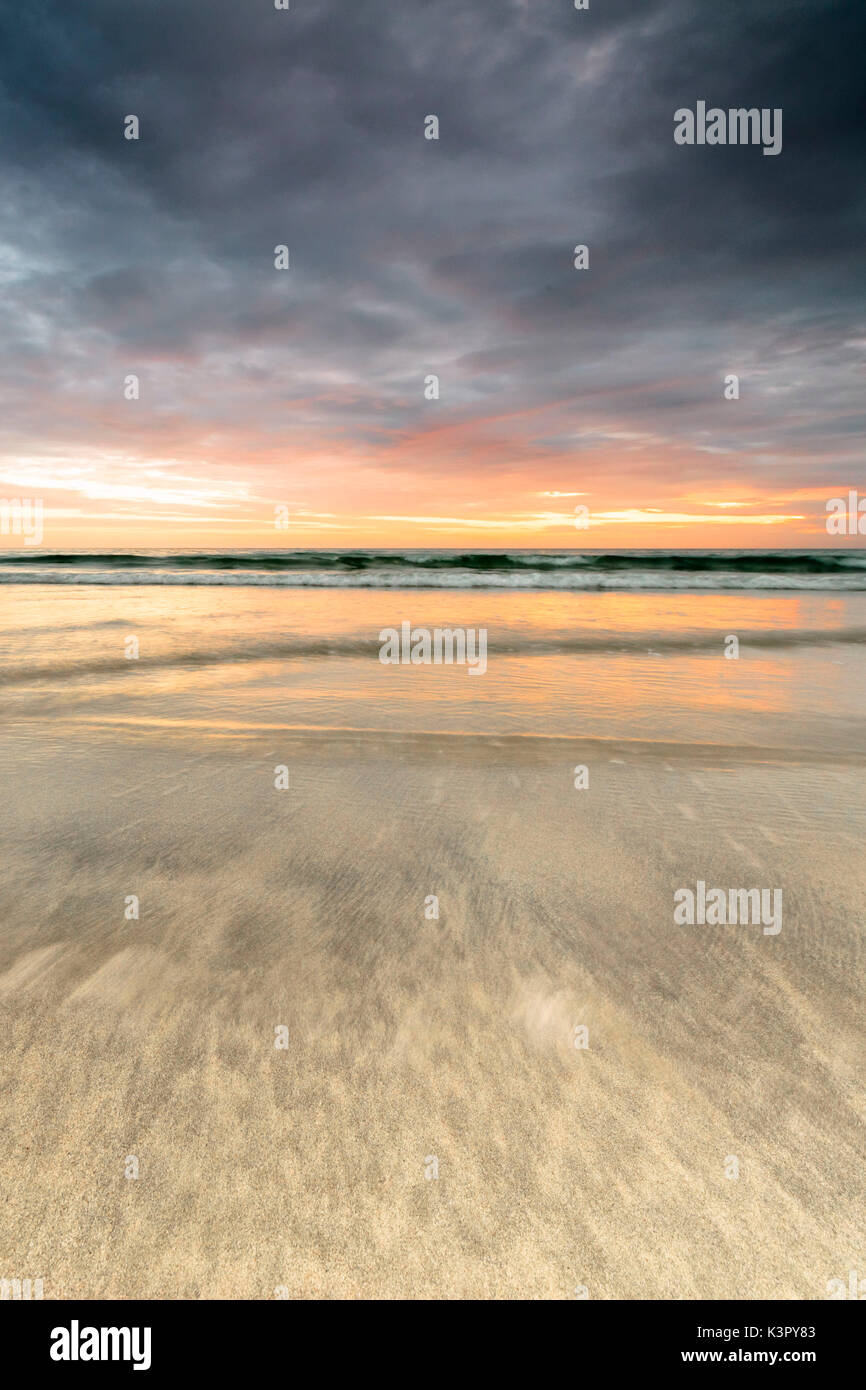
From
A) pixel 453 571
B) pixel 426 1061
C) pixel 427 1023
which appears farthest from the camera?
pixel 453 571

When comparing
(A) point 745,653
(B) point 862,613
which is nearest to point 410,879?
(A) point 745,653

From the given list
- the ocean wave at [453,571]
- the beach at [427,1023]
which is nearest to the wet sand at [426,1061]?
the beach at [427,1023]

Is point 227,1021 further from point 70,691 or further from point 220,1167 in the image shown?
point 70,691

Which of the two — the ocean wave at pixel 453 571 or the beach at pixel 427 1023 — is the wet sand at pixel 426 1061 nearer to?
the beach at pixel 427 1023

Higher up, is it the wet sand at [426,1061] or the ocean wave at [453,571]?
the ocean wave at [453,571]

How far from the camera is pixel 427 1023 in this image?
1640 millimetres

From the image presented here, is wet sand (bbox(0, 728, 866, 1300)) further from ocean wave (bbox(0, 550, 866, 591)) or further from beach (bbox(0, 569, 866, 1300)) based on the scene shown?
ocean wave (bbox(0, 550, 866, 591))

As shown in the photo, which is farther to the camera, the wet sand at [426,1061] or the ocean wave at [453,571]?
the ocean wave at [453,571]

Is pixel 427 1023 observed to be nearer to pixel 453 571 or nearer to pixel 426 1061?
pixel 426 1061

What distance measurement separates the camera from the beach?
1.14m

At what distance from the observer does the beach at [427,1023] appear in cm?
114

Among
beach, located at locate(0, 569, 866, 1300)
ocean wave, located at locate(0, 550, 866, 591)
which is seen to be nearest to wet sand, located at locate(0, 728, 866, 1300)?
beach, located at locate(0, 569, 866, 1300)

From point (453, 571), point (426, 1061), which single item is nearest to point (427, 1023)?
point (426, 1061)

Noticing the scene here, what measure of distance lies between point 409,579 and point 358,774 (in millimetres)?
18692
